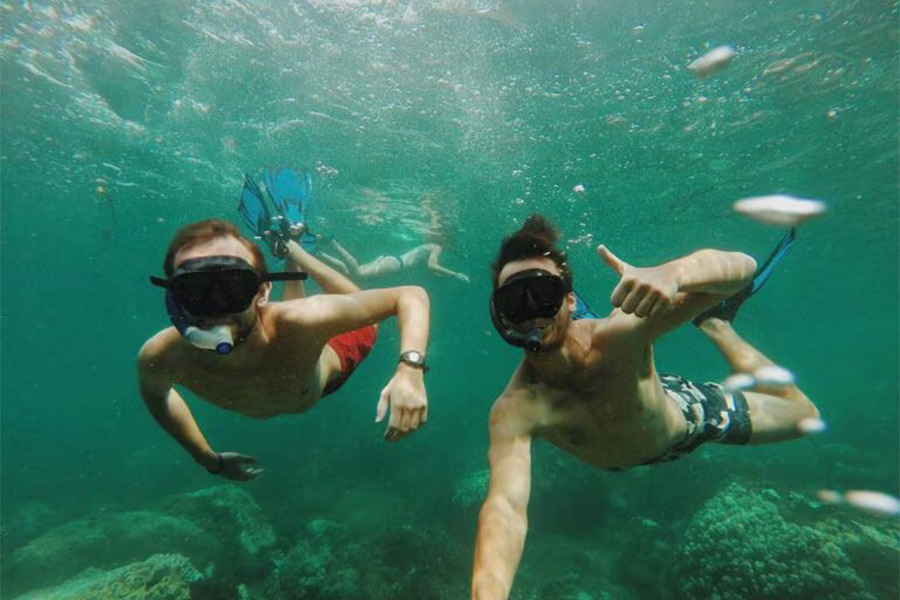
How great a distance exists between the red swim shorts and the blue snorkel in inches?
93.2

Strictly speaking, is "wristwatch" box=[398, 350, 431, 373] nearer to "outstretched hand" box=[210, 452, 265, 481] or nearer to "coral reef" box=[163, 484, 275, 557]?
"outstretched hand" box=[210, 452, 265, 481]

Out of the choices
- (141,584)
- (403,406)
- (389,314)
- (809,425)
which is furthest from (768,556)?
(141,584)

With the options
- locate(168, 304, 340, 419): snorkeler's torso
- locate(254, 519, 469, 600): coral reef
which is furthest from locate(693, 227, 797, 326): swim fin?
locate(254, 519, 469, 600): coral reef

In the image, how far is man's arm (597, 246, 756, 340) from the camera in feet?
8.09

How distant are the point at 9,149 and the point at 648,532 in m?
27.0

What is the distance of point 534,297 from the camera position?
3.10 meters

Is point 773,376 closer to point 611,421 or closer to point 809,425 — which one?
point 809,425

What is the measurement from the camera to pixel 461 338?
82.4 meters

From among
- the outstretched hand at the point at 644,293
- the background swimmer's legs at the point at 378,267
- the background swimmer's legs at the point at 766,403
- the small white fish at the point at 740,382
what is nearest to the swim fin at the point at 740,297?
the background swimmer's legs at the point at 766,403

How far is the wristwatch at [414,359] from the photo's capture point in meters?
3.01

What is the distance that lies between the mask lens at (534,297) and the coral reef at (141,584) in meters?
8.67

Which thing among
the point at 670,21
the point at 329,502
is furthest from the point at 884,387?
the point at 329,502

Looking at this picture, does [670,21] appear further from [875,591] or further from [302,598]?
[302,598]

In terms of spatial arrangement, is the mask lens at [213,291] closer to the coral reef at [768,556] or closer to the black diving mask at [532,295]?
the black diving mask at [532,295]
